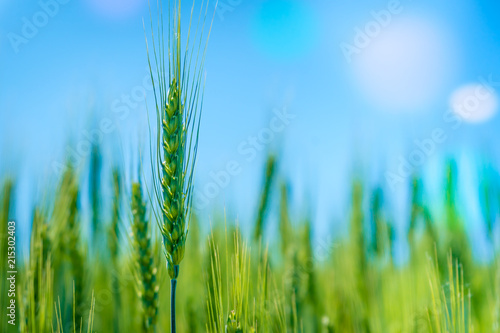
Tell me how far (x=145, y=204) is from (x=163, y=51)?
2.00 ft

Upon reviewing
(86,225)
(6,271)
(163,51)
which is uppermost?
(163,51)

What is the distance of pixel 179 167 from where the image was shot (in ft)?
4.23

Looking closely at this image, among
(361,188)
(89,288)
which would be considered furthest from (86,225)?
(361,188)

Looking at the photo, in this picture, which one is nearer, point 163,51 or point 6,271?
point 163,51

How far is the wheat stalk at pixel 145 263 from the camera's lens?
4.90 ft

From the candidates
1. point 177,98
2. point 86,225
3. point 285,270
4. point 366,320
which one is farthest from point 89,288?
point 366,320

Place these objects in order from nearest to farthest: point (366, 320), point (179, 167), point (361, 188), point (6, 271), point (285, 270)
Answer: point (179, 167) → point (6, 271) → point (366, 320) → point (285, 270) → point (361, 188)

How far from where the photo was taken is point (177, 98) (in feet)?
4.45

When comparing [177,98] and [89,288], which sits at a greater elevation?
[177,98]

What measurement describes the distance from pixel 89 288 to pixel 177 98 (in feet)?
3.74

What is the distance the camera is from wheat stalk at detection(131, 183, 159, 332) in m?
1.49

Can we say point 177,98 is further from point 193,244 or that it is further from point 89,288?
point 193,244

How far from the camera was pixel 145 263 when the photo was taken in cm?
155

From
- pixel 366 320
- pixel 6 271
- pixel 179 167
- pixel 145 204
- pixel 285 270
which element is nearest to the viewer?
pixel 179 167
